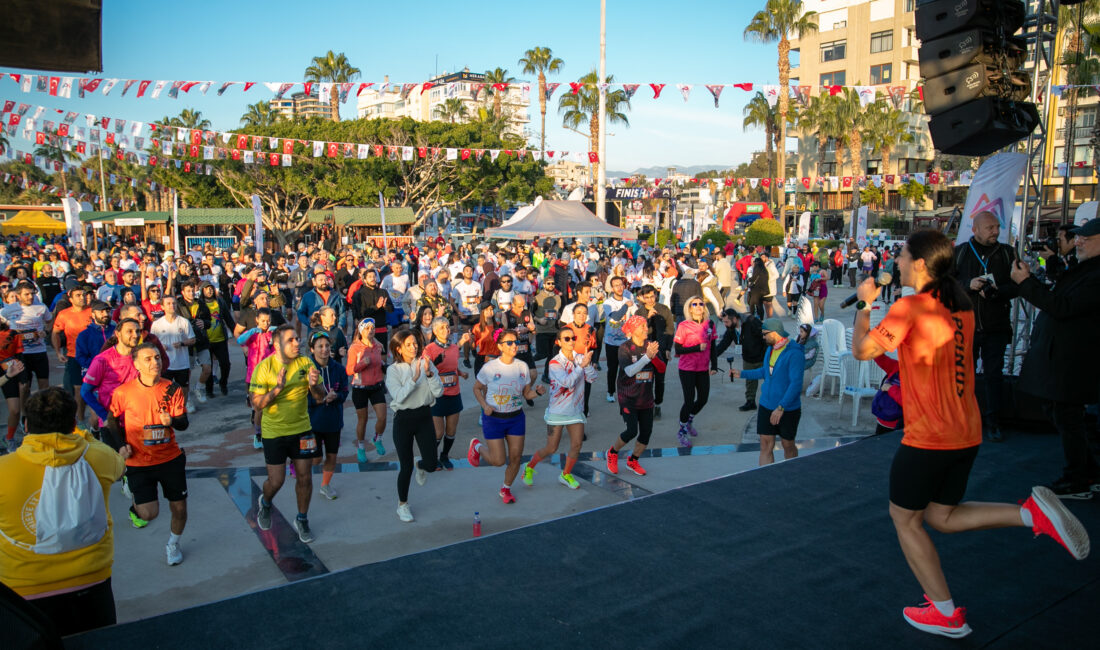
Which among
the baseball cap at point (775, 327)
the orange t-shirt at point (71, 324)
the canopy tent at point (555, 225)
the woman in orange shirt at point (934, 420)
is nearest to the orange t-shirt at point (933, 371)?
the woman in orange shirt at point (934, 420)

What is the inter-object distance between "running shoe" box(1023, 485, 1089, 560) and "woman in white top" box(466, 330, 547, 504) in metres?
3.58

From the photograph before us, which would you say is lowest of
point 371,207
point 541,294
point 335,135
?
point 541,294

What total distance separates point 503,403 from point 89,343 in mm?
4503

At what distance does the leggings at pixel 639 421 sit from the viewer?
605 centimetres

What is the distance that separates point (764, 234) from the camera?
1179 inches

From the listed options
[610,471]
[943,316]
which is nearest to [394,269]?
[610,471]

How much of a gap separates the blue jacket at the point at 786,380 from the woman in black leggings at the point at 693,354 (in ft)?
5.13

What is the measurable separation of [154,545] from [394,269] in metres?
7.58

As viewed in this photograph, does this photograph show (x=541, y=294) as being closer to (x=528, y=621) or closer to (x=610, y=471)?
(x=610, y=471)

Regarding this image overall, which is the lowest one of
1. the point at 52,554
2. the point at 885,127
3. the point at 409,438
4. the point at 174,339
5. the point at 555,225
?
the point at 409,438

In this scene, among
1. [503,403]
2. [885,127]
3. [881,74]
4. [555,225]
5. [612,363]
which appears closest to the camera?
[503,403]

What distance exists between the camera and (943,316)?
106 inches

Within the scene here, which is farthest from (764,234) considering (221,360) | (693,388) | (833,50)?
(833,50)

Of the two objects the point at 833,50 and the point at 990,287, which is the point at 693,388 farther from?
the point at 833,50
